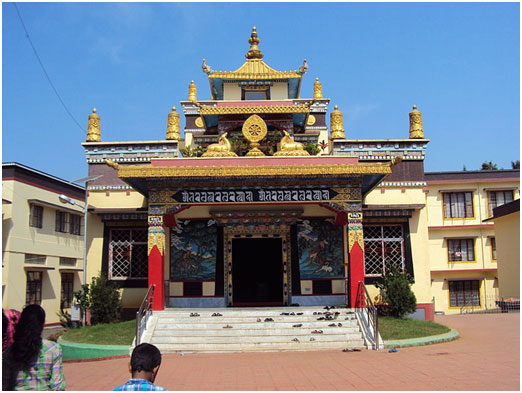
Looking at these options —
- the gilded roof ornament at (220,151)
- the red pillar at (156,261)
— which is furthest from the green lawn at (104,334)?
the gilded roof ornament at (220,151)

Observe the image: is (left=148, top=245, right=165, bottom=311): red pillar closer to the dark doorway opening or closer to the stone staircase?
the stone staircase

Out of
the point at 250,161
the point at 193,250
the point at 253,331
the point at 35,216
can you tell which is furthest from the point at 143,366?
the point at 35,216

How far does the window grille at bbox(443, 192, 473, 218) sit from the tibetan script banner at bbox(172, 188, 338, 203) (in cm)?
1818

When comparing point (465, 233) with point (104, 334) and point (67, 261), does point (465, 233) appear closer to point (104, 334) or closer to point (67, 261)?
point (67, 261)

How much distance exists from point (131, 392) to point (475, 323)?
17.3m

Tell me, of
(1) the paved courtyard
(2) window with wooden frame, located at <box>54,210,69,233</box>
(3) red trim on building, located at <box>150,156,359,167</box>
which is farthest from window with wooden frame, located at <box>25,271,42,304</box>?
(1) the paved courtyard

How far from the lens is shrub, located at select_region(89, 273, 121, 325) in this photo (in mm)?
16109

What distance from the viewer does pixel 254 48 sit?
24.4 metres

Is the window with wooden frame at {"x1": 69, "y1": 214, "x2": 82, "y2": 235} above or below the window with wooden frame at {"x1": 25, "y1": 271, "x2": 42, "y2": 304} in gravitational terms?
above

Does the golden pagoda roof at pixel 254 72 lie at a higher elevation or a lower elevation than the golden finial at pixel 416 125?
higher

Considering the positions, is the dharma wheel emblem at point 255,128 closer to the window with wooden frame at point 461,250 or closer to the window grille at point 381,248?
the window grille at point 381,248

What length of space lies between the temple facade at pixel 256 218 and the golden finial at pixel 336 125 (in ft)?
3.12

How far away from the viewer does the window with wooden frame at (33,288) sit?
25.1 meters

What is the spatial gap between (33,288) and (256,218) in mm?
14217
